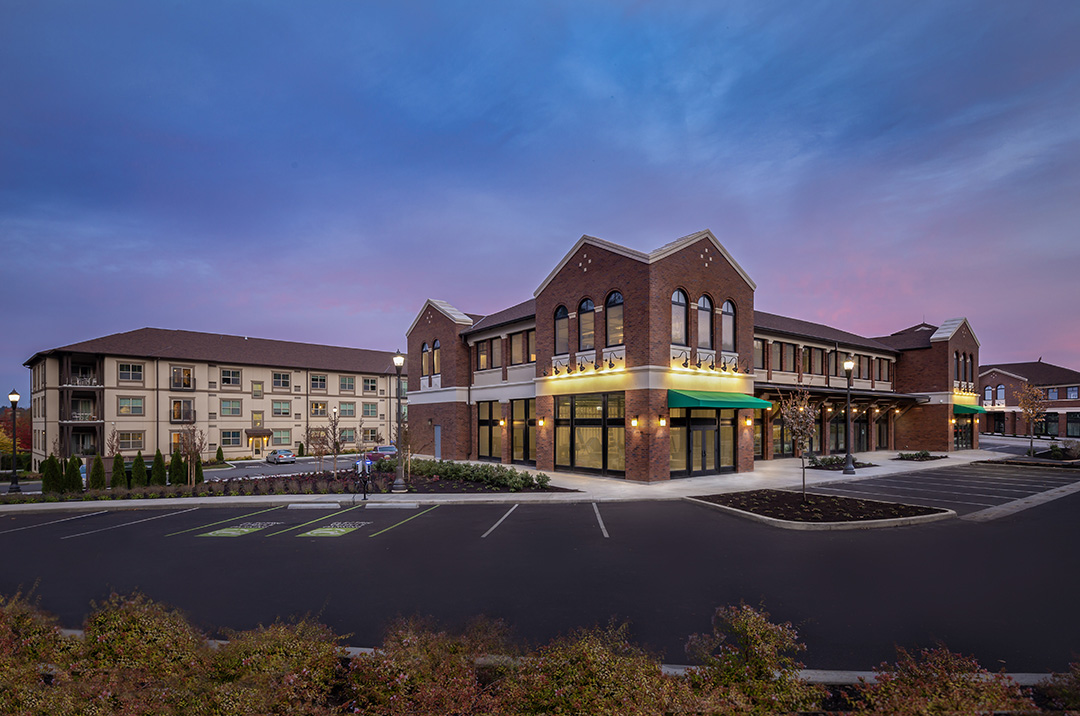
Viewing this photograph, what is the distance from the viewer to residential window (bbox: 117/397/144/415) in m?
41.7

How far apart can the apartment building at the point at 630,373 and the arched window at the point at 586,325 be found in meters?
0.07

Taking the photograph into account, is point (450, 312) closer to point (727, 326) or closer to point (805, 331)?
point (727, 326)

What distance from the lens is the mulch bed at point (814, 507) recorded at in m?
14.9

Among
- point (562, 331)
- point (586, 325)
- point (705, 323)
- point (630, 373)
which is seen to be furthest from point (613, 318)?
point (705, 323)

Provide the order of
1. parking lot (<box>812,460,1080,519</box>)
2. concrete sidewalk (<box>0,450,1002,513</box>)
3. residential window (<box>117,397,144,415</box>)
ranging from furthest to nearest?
residential window (<box>117,397,144,415</box>) < concrete sidewalk (<box>0,450,1002,513</box>) < parking lot (<box>812,460,1080,519</box>)

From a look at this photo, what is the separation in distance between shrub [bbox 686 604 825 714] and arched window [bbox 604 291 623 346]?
18974 millimetres

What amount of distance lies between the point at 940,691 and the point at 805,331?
1470 inches

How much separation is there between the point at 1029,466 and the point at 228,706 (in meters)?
40.3

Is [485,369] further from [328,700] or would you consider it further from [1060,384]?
[1060,384]

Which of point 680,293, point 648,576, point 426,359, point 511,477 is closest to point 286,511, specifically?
point 511,477

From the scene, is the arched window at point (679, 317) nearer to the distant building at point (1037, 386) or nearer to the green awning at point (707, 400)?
the green awning at point (707, 400)

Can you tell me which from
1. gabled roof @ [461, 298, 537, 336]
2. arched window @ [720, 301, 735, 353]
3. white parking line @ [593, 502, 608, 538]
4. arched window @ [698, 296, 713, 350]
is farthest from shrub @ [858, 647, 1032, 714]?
gabled roof @ [461, 298, 537, 336]

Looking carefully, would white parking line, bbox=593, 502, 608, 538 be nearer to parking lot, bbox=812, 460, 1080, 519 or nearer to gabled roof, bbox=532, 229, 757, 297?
parking lot, bbox=812, 460, 1080, 519

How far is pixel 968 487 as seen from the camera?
71.8 feet
